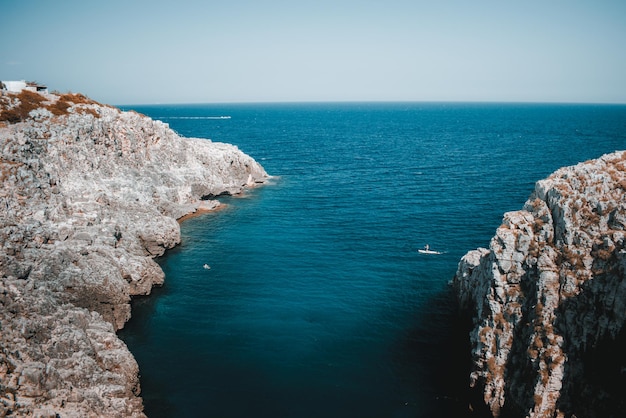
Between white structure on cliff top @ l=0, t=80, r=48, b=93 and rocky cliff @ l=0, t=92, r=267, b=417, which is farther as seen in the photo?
white structure on cliff top @ l=0, t=80, r=48, b=93

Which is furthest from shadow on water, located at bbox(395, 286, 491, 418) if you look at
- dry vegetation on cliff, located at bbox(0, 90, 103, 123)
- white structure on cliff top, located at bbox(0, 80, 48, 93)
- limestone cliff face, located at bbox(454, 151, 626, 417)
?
white structure on cliff top, located at bbox(0, 80, 48, 93)

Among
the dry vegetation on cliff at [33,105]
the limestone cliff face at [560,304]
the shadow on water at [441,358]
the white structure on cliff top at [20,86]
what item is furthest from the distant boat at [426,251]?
the white structure on cliff top at [20,86]

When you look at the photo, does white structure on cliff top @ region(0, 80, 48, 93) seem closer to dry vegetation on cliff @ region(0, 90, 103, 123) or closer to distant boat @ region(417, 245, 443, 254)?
dry vegetation on cliff @ region(0, 90, 103, 123)

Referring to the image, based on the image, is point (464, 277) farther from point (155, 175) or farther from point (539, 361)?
point (155, 175)

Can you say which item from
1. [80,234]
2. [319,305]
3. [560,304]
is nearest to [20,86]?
[80,234]

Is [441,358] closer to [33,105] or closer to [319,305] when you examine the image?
[319,305]
